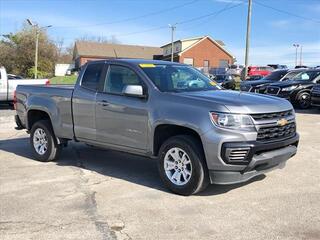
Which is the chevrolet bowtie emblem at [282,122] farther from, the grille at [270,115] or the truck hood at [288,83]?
the truck hood at [288,83]

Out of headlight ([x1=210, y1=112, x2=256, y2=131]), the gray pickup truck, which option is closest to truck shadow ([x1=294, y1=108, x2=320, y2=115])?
the gray pickup truck

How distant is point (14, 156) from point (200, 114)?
489 cm

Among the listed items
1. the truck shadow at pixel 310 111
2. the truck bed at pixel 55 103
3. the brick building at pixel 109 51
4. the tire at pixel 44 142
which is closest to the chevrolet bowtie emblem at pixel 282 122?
the truck bed at pixel 55 103

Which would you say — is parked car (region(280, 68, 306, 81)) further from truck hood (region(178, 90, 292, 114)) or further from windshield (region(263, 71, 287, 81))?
truck hood (region(178, 90, 292, 114))

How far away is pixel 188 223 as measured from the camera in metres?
5.32

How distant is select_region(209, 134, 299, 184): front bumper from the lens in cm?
597

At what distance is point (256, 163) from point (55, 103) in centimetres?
406

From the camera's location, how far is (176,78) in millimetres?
7273

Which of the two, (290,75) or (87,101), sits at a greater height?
(290,75)

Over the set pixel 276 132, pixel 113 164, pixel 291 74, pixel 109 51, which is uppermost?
pixel 109 51

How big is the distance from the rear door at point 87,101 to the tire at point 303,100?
39.3ft

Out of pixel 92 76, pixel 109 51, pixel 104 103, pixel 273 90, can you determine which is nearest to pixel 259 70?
pixel 273 90

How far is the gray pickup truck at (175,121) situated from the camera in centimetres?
597

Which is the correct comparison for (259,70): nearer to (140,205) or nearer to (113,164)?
(113,164)
